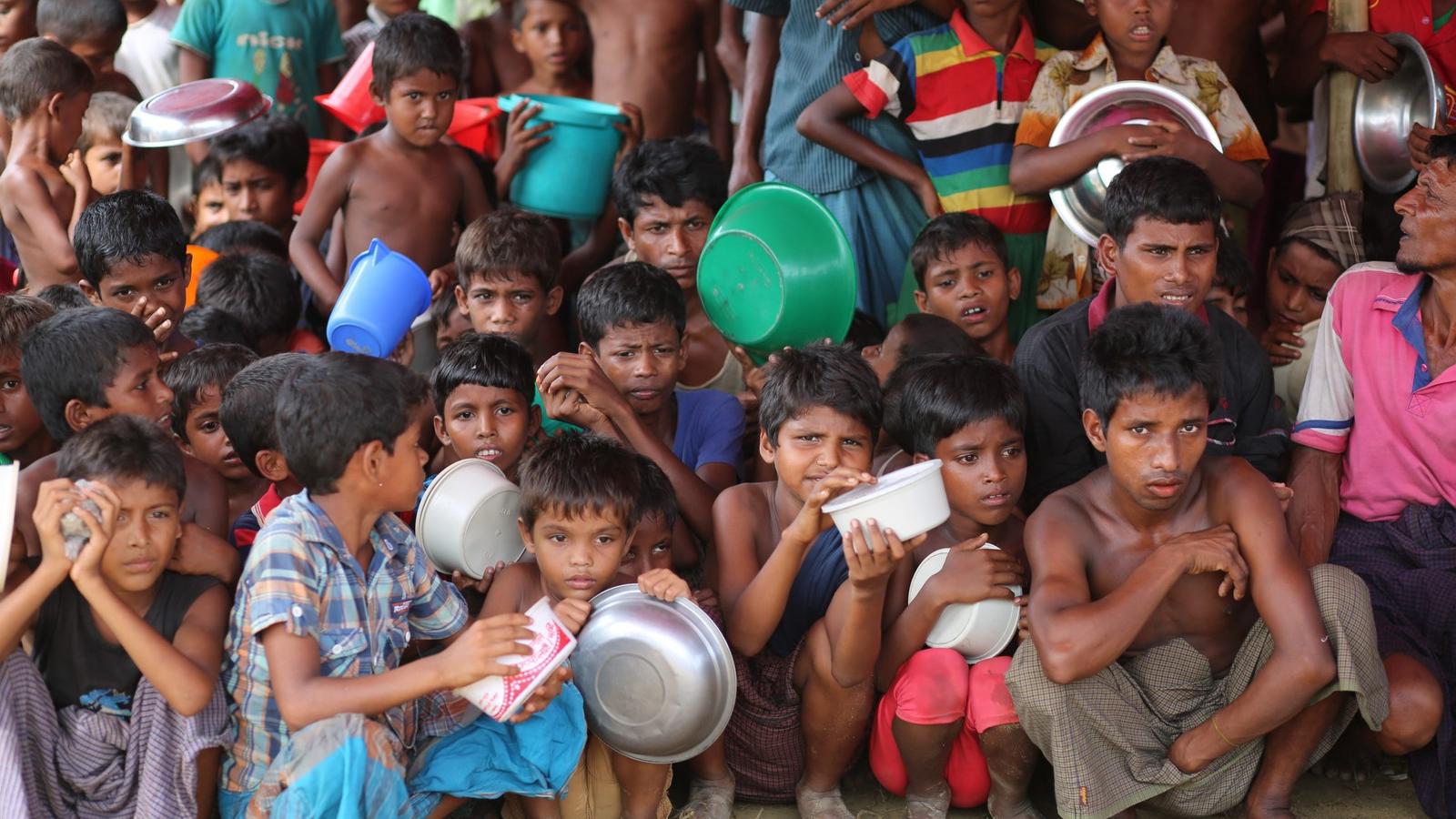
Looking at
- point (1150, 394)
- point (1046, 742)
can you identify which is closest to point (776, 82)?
point (1150, 394)

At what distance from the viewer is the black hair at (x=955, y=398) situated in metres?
3.13

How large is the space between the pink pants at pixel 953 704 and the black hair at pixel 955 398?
505 millimetres

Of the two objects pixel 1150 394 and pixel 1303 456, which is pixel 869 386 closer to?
pixel 1150 394

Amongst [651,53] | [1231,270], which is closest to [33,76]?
[651,53]

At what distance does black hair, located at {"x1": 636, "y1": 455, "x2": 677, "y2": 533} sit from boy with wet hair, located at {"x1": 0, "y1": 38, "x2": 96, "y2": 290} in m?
2.17

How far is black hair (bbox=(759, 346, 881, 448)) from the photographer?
3.09 meters

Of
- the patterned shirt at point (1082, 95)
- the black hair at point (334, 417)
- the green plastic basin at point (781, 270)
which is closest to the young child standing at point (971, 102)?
the patterned shirt at point (1082, 95)

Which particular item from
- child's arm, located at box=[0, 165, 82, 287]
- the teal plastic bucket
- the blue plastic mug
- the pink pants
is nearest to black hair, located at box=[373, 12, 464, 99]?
the teal plastic bucket

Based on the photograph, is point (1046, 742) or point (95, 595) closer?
point (95, 595)

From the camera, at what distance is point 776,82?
4.81 meters

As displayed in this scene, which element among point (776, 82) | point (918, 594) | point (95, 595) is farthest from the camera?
point (776, 82)

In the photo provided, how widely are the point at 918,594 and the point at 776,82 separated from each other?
7.81ft

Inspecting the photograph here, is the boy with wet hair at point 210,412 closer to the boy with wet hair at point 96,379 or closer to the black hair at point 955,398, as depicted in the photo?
the boy with wet hair at point 96,379

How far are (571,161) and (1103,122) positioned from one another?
5.64ft
